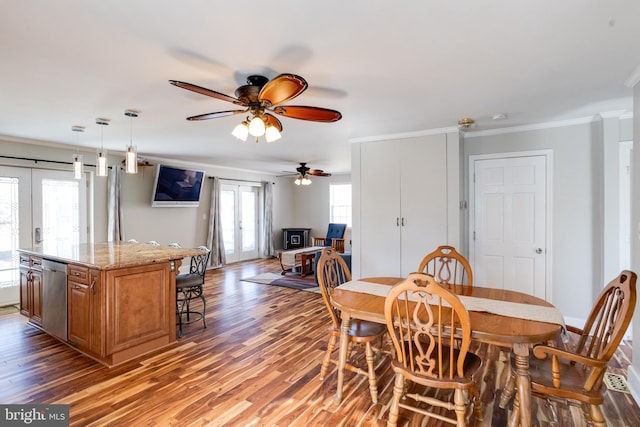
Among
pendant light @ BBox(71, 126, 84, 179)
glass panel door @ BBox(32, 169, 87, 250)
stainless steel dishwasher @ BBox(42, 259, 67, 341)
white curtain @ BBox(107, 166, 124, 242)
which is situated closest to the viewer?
stainless steel dishwasher @ BBox(42, 259, 67, 341)

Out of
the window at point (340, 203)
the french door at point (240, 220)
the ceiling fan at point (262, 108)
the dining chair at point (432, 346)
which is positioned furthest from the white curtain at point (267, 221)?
the dining chair at point (432, 346)

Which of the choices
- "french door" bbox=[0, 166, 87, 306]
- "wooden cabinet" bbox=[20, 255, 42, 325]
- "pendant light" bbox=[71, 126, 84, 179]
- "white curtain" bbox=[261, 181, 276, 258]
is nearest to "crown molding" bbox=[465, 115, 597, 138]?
"pendant light" bbox=[71, 126, 84, 179]

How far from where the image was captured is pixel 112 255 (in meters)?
3.16

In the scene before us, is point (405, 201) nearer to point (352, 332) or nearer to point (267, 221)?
point (352, 332)

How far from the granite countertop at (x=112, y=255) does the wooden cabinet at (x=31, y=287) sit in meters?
0.14

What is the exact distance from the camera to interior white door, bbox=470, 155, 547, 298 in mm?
3826

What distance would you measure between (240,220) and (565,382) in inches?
291

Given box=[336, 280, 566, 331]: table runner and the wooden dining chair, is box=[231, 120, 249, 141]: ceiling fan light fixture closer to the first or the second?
box=[336, 280, 566, 331]: table runner

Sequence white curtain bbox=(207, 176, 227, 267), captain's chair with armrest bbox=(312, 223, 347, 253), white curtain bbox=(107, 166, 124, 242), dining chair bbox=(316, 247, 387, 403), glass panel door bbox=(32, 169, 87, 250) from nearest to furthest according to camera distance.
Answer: dining chair bbox=(316, 247, 387, 403)
glass panel door bbox=(32, 169, 87, 250)
white curtain bbox=(107, 166, 124, 242)
white curtain bbox=(207, 176, 227, 267)
captain's chair with armrest bbox=(312, 223, 347, 253)

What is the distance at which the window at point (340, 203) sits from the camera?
8.99 meters

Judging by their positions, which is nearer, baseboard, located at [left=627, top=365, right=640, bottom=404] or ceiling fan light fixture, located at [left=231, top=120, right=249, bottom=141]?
baseboard, located at [left=627, top=365, right=640, bottom=404]

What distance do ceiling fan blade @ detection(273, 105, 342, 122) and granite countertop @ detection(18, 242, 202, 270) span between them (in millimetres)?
1809

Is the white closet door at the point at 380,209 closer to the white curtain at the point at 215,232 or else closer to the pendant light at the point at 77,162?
the pendant light at the point at 77,162

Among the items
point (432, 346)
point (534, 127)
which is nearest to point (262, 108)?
point (432, 346)
